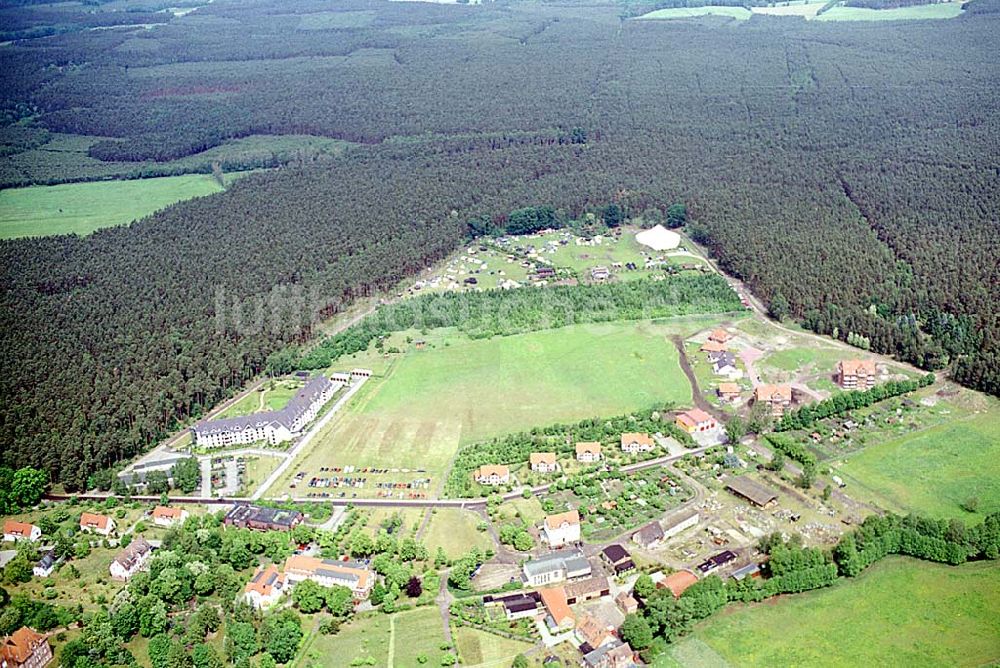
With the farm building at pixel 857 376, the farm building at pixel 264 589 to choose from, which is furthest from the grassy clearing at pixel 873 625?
the farm building at pixel 857 376

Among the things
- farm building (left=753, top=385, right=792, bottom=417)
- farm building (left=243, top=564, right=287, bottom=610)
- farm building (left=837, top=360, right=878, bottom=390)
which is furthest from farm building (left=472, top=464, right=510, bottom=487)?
farm building (left=837, top=360, right=878, bottom=390)

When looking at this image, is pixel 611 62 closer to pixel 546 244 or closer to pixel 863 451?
pixel 546 244

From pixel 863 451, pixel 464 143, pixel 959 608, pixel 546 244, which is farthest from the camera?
pixel 464 143

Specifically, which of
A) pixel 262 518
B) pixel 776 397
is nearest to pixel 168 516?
pixel 262 518

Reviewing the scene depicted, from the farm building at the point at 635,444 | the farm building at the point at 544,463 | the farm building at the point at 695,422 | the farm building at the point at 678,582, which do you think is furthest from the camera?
the farm building at the point at 695,422

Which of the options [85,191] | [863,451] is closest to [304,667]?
[863,451]

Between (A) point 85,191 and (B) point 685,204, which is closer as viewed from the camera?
(B) point 685,204

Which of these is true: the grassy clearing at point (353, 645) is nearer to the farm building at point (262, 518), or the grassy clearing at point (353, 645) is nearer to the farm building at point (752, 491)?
the farm building at point (262, 518)
